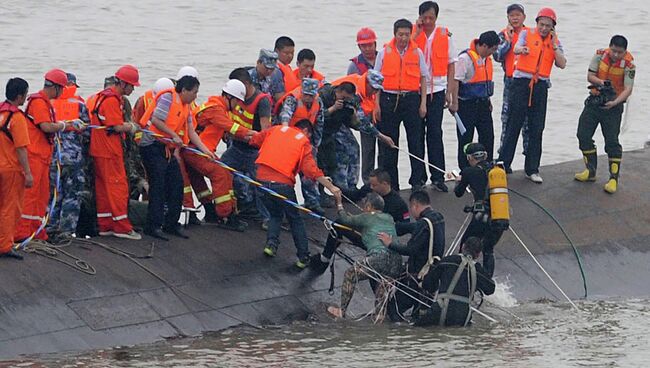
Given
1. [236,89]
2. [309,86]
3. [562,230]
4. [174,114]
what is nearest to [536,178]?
[562,230]

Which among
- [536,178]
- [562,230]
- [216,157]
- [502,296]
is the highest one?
[216,157]

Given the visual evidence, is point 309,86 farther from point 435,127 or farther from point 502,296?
point 502,296

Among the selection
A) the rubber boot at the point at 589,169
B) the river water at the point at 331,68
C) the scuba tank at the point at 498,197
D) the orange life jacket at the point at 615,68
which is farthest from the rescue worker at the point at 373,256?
the rubber boot at the point at 589,169

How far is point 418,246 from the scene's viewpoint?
1608 cm

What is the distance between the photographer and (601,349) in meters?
15.5

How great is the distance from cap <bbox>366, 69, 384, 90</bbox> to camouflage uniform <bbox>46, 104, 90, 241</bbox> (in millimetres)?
4134

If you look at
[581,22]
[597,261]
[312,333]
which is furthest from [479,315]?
[581,22]

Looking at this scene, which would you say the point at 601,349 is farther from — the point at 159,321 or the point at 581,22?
the point at 581,22

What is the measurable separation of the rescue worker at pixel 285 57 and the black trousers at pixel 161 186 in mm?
2632

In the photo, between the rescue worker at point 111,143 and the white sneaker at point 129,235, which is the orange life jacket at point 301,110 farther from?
the white sneaker at point 129,235

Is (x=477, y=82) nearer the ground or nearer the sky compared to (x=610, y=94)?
nearer the sky

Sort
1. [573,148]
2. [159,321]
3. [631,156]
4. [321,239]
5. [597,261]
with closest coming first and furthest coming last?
1. [159,321]
2. [321,239]
3. [597,261]
4. [631,156]
5. [573,148]

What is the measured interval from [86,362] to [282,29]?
30.7 meters

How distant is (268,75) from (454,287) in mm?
4152
